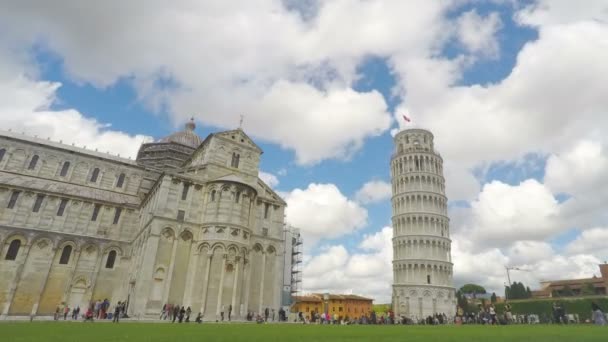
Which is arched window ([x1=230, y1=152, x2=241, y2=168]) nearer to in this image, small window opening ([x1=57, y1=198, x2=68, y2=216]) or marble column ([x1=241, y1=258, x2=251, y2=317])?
marble column ([x1=241, y1=258, x2=251, y2=317])

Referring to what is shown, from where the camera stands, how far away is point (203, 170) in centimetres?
3247

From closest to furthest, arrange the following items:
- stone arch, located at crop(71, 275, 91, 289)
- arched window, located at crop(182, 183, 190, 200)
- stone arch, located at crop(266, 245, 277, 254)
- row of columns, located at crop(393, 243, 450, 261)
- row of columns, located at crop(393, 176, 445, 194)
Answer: arched window, located at crop(182, 183, 190, 200)
stone arch, located at crop(71, 275, 91, 289)
stone arch, located at crop(266, 245, 277, 254)
row of columns, located at crop(393, 243, 450, 261)
row of columns, located at crop(393, 176, 445, 194)

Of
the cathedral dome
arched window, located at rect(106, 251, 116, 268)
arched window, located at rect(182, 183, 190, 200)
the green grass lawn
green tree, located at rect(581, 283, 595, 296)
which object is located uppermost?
the cathedral dome

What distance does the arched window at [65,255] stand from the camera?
32.1 metres

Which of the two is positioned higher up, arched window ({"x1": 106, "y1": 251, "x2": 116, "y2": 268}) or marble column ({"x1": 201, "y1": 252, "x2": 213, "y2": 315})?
arched window ({"x1": 106, "y1": 251, "x2": 116, "y2": 268})

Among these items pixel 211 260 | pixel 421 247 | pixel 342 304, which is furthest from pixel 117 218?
pixel 342 304

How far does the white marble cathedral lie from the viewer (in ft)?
91.2

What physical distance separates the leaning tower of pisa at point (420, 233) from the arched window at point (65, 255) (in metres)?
43.4

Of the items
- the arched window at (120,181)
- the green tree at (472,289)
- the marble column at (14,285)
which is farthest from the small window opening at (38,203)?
the green tree at (472,289)

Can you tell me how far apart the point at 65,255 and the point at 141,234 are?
26.9 ft

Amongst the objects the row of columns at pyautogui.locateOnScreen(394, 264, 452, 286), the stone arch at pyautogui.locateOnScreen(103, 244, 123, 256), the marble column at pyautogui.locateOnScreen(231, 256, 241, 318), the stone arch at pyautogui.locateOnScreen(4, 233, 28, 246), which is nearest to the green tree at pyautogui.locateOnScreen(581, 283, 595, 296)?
the row of columns at pyautogui.locateOnScreen(394, 264, 452, 286)

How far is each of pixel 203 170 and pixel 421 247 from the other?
3662 centimetres

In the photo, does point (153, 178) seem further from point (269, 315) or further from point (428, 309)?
point (428, 309)

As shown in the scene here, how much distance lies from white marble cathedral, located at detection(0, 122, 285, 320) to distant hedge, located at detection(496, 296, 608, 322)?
40163 millimetres
